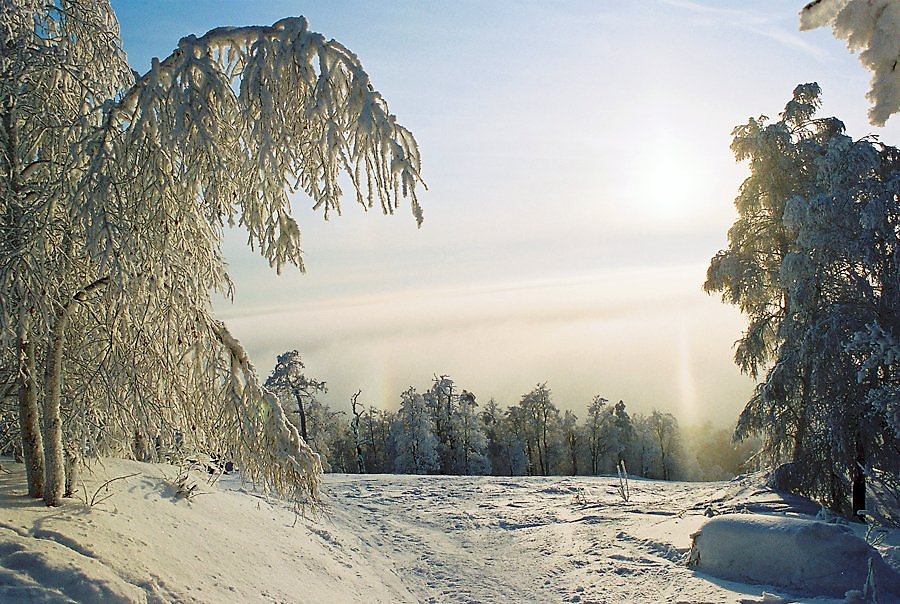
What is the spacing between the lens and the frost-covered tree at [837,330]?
39.5 ft

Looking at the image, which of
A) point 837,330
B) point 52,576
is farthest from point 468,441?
point 52,576

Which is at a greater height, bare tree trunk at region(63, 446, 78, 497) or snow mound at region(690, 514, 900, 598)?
bare tree trunk at region(63, 446, 78, 497)

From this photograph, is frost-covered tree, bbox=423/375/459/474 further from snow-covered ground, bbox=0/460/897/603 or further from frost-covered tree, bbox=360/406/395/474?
snow-covered ground, bbox=0/460/897/603

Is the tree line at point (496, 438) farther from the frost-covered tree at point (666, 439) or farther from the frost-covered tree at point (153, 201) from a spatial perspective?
the frost-covered tree at point (153, 201)

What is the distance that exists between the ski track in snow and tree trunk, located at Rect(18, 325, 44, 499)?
5841 millimetres

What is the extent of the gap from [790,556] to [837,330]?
6.74 m

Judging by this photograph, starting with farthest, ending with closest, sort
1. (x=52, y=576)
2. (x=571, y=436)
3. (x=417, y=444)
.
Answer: (x=571, y=436) < (x=417, y=444) < (x=52, y=576)

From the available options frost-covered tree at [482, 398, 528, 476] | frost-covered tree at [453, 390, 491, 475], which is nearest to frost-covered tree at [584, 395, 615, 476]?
Result: frost-covered tree at [482, 398, 528, 476]

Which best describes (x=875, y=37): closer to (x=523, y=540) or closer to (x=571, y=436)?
(x=523, y=540)

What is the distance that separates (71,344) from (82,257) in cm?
127

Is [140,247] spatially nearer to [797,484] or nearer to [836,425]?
[836,425]

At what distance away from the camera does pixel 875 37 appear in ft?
9.05

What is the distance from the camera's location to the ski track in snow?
872cm

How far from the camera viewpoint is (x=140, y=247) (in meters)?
5.07
